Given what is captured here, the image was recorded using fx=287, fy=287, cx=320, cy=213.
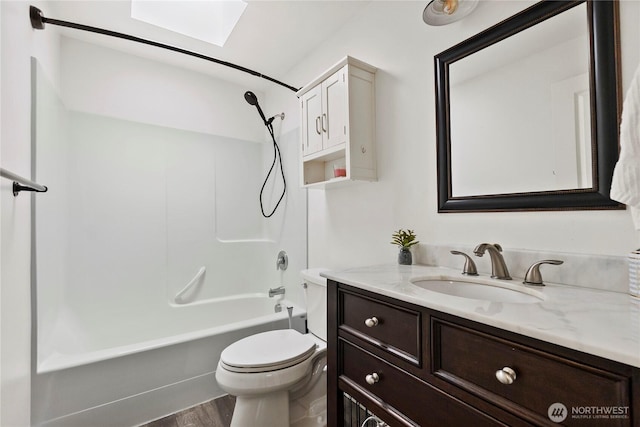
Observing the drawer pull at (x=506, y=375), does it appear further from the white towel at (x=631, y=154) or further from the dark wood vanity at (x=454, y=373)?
the white towel at (x=631, y=154)

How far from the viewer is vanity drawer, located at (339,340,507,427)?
697 mm

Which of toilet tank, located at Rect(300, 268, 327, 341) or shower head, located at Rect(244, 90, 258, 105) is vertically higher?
shower head, located at Rect(244, 90, 258, 105)

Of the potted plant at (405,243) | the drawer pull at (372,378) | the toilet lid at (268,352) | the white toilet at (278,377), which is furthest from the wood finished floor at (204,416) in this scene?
the potted plant at (405,243)

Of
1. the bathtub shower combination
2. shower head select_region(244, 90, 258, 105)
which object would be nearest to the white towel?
the bathtub shower combination

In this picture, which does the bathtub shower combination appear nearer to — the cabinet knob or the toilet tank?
the toilet tank

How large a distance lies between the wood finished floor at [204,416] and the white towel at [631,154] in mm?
2009

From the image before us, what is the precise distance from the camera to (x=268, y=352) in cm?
143

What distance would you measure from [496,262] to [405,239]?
1.36ft

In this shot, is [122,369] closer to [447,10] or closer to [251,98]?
[251,98]

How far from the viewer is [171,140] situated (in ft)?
7.96

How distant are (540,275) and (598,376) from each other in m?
0.49

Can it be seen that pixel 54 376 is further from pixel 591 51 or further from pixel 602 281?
pixel 591 51

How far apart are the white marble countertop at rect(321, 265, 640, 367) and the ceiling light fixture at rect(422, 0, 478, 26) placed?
1045mm

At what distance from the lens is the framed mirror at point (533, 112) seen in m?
0.86
